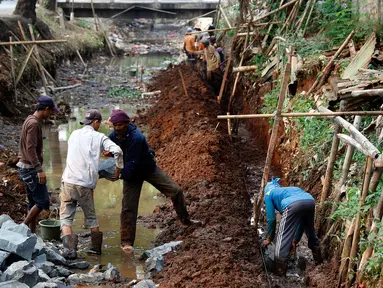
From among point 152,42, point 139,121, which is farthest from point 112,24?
point 139,121

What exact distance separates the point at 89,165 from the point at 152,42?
36.4m

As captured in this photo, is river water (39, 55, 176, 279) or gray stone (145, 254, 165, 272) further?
river water (39, 55, 176, 279)

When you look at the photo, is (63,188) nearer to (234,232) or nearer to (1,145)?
(234,232)

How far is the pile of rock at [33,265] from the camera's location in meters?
7.20

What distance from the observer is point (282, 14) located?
19047 mm

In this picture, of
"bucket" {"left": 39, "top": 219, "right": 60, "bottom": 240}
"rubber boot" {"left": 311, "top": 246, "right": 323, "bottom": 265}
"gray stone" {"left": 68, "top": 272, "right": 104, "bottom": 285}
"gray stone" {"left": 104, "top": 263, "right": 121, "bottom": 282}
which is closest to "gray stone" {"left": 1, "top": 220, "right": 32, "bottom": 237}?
"gray stone" {"left": 68, "top": 272, "right": 104, "bottom": 285}

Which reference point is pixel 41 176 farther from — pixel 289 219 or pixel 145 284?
pixel 289 219

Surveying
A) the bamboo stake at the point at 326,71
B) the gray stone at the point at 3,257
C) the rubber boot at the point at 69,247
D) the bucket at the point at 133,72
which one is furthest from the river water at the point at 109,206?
the bucket at the point at 133,72

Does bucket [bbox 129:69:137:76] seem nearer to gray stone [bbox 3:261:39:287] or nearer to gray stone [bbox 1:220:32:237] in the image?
gray stone [bbox 1:220:32:237]

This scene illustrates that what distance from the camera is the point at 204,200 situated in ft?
36.1

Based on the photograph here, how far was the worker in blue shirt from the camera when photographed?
8.59 m

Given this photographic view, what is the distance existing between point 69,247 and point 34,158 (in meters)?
1.23

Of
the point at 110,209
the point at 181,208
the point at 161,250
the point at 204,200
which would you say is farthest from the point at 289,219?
the point at 110,209

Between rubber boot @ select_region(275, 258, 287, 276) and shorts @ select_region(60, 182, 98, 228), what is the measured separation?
7.77 ft
